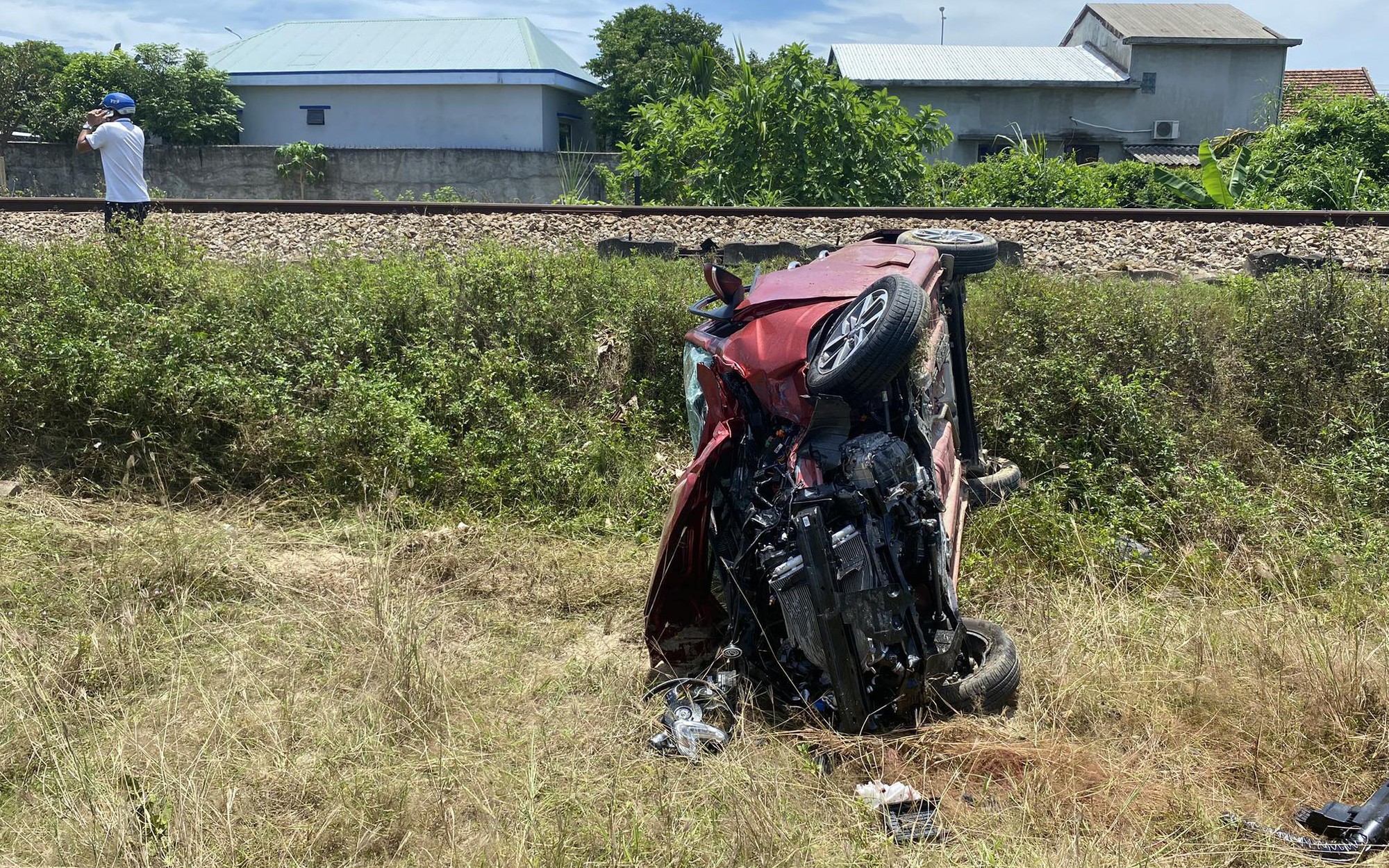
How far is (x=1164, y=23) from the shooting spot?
37.4 meters

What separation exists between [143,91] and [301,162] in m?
11.5

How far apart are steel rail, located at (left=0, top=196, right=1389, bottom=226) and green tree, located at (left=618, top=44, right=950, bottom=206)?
238 centimetres

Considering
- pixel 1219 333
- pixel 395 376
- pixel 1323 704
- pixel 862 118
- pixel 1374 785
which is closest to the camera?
pixel 1374 785

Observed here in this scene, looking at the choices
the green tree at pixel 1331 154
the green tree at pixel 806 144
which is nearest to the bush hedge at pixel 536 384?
the green tree at pixel 806 144

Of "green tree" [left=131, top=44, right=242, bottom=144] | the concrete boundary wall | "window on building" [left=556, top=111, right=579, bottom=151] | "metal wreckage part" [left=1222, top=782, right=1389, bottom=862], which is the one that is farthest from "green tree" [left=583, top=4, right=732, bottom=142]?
"metal wreckage part" [left=1222, top=782, right=1389, bottom=862]

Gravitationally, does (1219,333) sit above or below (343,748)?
above

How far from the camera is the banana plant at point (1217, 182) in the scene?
15.8m

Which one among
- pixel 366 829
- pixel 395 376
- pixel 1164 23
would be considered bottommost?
pixel 366 829

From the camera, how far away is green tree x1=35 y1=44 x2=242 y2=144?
32.9 metres

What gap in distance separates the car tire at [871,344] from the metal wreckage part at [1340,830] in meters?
1.87

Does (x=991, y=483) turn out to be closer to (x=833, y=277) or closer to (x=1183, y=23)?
(x=833, y=277)

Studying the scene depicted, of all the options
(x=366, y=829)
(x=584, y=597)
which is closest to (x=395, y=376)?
(x=584, y=597)

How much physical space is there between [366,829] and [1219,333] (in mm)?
7246

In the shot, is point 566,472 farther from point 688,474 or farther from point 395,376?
point 688,474
